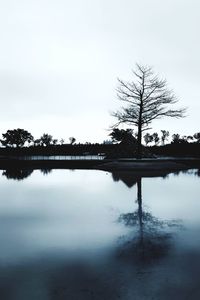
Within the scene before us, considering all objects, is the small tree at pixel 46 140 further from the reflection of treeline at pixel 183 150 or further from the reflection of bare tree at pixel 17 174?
the reflection of bare tree at pixel 17 174

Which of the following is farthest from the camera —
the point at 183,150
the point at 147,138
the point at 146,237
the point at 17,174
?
the point at 147,138

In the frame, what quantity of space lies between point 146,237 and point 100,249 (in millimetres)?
1306

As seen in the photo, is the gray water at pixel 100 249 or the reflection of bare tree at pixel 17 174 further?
the reflection of bare tree at pixel 17 174

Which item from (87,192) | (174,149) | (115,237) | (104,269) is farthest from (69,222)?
(174,149)

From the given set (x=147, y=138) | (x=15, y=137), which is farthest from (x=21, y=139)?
(x=147, y=138)

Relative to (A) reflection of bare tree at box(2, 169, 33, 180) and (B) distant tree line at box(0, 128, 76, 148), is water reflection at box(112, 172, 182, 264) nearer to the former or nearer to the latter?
(A) reflection of bare tree at box(2, 169, 33, 180)

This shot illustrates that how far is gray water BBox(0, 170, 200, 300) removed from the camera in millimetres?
3953

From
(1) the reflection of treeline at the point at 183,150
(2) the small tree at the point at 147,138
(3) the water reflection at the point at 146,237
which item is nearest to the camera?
(3) the water reflection at the point at 146,237

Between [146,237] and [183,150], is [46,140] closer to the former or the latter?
[183,150]

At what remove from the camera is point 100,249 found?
5.59 metres

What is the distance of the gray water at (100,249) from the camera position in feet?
13.0

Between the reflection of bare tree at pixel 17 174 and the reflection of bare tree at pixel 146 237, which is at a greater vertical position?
the reflection of bare tree at pixel 17 174

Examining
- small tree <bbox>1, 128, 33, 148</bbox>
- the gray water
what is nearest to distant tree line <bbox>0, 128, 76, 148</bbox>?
small tree <bbox>1, 128, 33, 148</bbox>

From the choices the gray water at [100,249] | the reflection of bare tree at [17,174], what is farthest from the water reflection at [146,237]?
the reflection of bare tree at [17,174]
